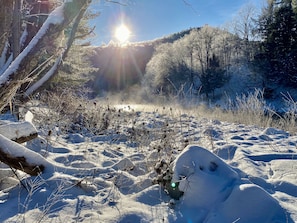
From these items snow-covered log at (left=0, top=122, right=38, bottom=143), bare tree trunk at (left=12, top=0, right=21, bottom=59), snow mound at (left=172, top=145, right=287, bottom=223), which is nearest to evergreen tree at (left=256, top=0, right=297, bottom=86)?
bare tree trunk at (left=12, top=0, right=21, bottom=59)

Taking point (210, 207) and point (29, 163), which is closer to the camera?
point (210, 207)

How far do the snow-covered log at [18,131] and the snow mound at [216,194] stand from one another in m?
1.46

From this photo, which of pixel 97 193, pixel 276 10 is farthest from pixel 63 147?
pixel 276 10

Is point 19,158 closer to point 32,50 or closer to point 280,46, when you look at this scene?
point 32,50

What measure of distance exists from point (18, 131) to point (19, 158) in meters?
0.42

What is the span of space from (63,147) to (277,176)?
2622 millimetres

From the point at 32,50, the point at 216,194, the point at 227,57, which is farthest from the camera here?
the point at 227,57

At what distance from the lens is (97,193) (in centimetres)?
241

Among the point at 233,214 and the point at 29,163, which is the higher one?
the point at 29,163

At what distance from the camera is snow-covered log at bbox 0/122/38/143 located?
2614 mm

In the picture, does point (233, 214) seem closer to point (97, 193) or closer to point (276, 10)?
point (97, 193)

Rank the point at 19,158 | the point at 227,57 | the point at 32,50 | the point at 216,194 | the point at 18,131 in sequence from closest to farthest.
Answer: the point at 216,194
the point at 32,50
the point at 19,158
the point at 18,131
the point at 227,57

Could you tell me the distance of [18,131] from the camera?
2.71 m

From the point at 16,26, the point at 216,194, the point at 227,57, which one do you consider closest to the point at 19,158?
the point at 216,194
